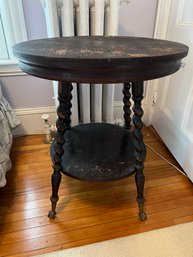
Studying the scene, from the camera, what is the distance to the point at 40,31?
131 cm

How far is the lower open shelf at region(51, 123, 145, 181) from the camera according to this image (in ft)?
2.85

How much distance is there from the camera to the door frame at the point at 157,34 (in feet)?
4.30

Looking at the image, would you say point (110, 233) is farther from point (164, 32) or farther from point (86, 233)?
point (164, 32)

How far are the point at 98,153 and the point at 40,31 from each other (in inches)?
34.3

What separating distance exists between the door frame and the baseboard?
0.73 meters

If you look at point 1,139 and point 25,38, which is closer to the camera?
point 1,139

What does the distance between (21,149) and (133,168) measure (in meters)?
0.87

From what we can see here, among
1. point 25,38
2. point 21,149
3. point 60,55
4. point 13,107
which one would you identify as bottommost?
point 21,149

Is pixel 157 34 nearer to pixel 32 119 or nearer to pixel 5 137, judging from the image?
pixel 32 119

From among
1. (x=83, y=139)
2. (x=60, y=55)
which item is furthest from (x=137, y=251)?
(x=60, y=55)

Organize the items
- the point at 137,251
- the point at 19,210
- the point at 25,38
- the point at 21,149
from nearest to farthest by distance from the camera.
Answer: the point at 137,251, the point at 19,210, the point at 25,38, the point at 21,149

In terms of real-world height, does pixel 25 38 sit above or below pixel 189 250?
above

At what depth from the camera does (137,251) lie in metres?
0.82

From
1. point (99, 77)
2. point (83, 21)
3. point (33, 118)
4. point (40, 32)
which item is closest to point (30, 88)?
point (33, 118)
